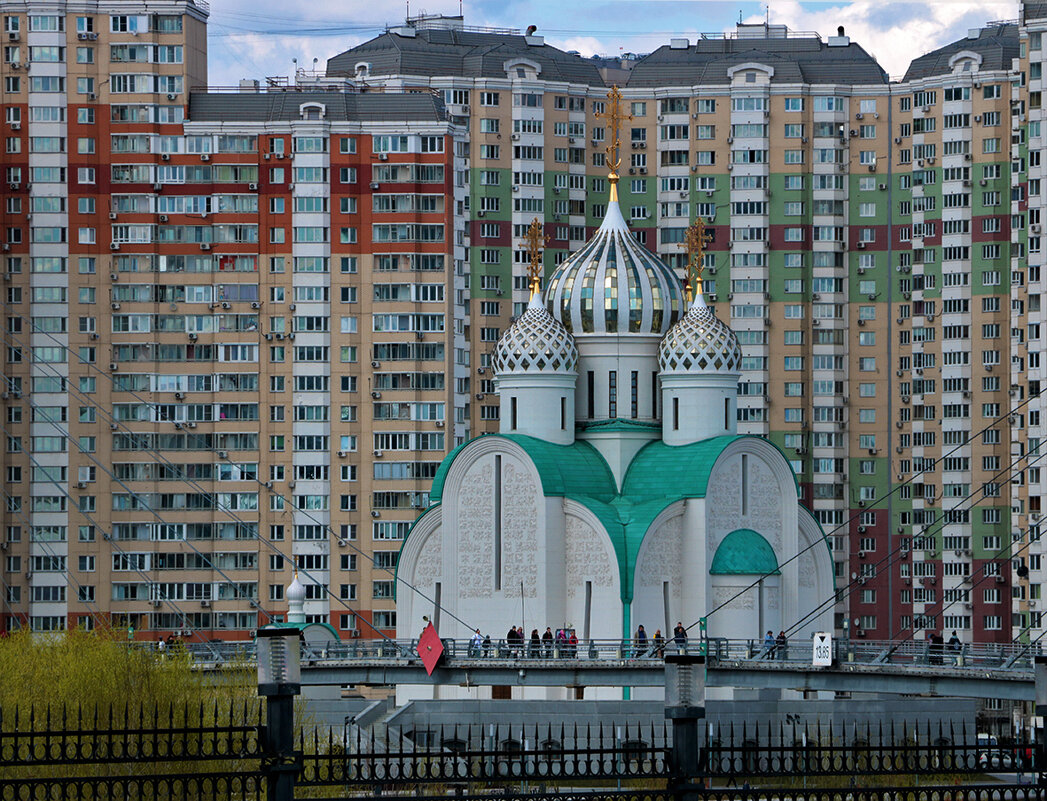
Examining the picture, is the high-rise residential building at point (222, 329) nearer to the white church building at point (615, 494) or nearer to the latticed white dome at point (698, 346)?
the white church building at point (615, 494)

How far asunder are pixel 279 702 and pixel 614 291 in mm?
41485

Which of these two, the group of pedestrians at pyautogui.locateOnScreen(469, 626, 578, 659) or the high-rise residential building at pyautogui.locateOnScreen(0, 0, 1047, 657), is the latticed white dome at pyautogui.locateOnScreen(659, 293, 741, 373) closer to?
the group of pedestrians at pyautogui.locateOnScreen(469, 626, 578, 659)

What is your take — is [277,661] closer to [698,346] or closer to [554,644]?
[554,644]

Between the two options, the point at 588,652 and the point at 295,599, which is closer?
the point at 588,652

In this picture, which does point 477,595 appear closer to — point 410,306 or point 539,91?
point 410,306

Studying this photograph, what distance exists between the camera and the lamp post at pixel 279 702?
26.2m

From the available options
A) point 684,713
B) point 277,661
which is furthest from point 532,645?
point 277,661

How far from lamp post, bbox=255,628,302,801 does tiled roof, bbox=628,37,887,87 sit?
75121mm

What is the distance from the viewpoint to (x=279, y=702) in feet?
87.0

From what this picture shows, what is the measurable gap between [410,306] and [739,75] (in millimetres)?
19540

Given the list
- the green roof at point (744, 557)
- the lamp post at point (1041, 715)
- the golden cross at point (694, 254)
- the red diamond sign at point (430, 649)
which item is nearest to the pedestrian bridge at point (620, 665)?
the red diamond sign at point (430, 649)

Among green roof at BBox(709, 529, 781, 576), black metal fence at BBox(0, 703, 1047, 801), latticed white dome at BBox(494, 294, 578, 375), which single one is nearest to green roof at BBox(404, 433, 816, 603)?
green roof at BBox(709, 529, 781, 576)

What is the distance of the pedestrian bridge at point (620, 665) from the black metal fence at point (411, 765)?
159 centimetres

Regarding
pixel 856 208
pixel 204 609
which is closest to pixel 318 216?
pixel 204 609
